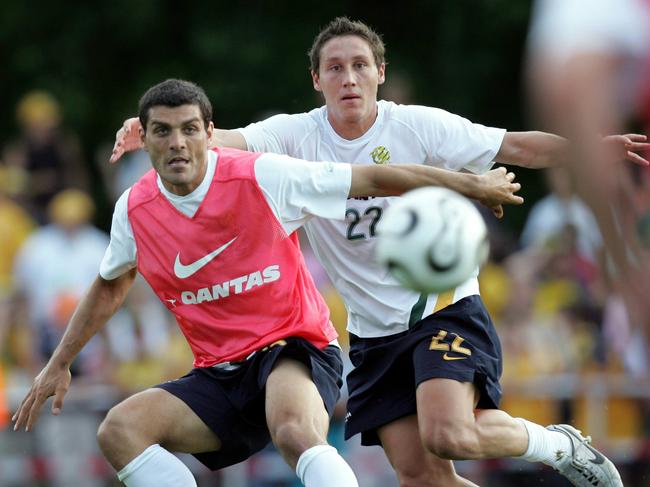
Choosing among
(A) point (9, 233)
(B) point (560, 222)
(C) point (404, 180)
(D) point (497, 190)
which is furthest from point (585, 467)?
(A) point (9, 233)

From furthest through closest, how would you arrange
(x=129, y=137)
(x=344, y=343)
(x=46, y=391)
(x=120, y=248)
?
(x=344, y=343) < (x=129, y=137) < (x=46, y=391) < (x=120, y=248)

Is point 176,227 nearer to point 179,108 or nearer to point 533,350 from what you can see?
point 179,108

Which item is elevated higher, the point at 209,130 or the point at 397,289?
the point at 209,130

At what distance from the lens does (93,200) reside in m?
15.9

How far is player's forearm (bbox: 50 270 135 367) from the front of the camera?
6.38 meters

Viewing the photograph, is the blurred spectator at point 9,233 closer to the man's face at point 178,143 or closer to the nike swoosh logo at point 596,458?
the man's face at point 178,143

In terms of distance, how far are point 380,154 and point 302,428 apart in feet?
4.74

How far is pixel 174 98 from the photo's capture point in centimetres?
600

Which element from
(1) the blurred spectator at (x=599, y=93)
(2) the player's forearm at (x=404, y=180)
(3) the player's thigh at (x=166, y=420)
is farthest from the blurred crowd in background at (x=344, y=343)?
(1) the blurred spectator at (x=599, y=93)

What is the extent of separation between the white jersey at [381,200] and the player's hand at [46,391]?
4.50 feet

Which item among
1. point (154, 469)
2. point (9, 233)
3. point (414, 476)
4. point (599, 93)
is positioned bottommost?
point (9, 233)

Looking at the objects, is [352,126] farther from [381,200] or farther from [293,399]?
[293,399]

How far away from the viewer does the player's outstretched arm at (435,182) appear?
218 inches

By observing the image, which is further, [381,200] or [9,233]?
[9,233]
